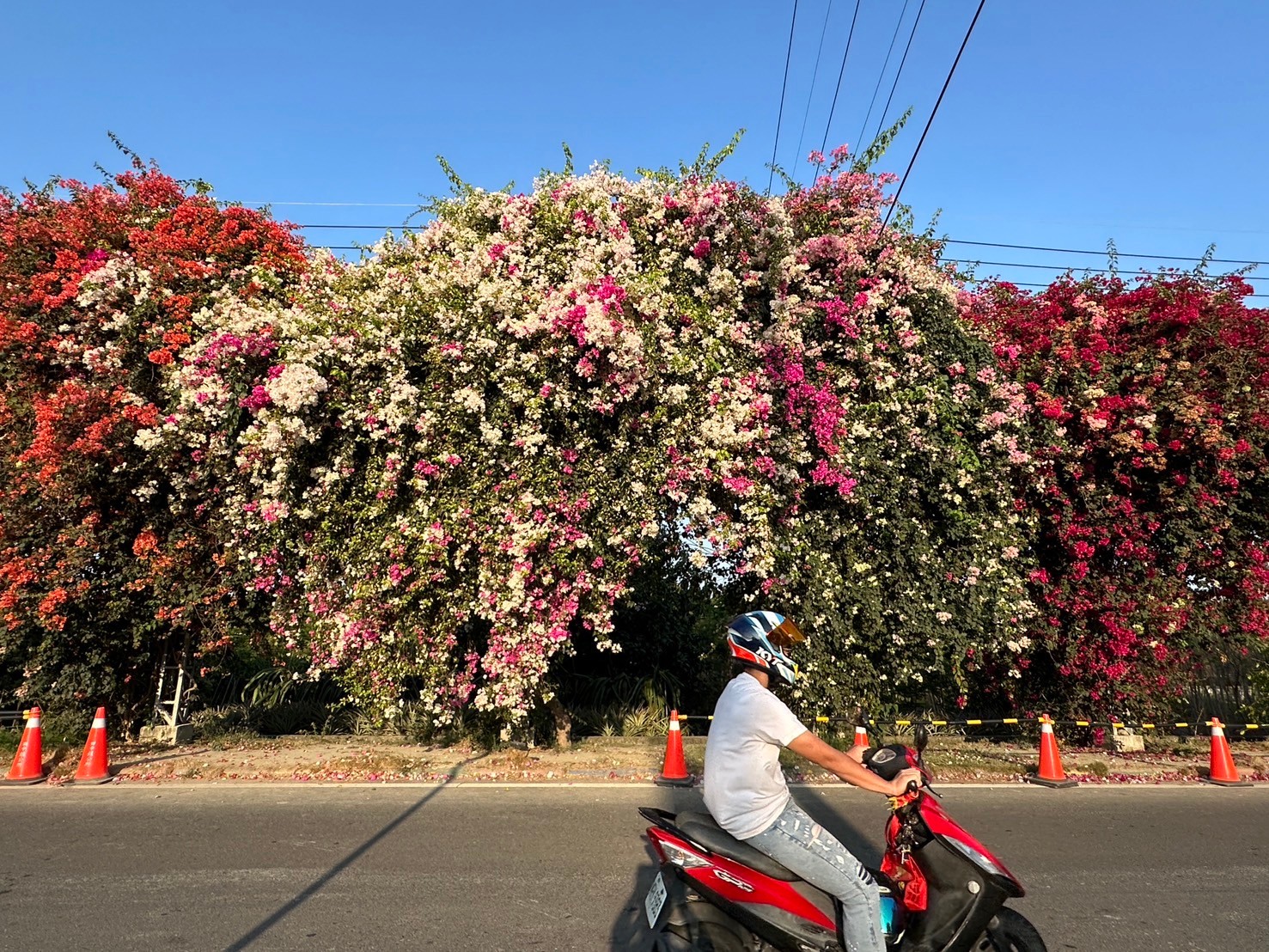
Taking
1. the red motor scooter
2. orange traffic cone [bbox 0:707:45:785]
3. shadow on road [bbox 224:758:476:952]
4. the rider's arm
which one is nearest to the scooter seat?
the red motor scooter

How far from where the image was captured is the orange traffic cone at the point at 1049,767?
832cm

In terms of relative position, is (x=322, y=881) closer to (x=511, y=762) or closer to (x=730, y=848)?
(x=730, y=848)

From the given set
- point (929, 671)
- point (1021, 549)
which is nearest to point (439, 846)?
point (929, 671)

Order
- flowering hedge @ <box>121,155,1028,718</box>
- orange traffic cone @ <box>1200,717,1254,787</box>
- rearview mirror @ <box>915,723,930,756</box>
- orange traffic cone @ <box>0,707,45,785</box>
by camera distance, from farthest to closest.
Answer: orange traffic cone @ <box>1200,717,1254,787</box>, orange traffic cone @ <box>0,707,45,785</box>, flowering hedge @ <box>121,155,1028,718</box>, rearview mirror @ <box>915,723,930,756</box>

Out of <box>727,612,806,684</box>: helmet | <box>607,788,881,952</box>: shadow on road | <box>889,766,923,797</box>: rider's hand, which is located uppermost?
<box>727,612,806,684</box>: helmet

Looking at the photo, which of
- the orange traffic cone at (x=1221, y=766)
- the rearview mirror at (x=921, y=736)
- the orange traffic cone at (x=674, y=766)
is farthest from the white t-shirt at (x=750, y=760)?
the orange traffic cone at (x=1221, y=766)

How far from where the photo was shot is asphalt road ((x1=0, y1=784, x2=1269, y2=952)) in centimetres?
425

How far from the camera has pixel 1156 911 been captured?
4.62 m

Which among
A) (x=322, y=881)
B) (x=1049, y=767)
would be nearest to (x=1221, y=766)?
(x=1049, y=767)

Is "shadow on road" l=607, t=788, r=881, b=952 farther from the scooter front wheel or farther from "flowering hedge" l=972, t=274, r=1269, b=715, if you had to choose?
"flowering hedge" l=972, t=274, r=1269, b=715

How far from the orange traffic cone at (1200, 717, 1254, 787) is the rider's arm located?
26.3ft

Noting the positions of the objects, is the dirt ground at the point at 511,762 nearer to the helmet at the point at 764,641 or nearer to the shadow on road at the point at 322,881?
the shadow on road at the point at 322,881

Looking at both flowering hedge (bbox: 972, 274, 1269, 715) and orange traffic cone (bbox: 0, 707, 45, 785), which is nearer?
orange traffic cone (bbox: 0, 707, 45, 785)

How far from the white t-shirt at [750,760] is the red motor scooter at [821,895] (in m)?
0.11
